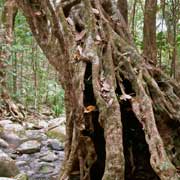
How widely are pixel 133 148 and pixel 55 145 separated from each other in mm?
2885

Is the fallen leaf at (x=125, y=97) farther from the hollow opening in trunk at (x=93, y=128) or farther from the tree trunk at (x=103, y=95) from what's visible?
the hollow opening in trunk at (x=93, y=128)

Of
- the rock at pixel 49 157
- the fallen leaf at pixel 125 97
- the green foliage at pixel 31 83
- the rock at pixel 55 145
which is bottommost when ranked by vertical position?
the rock at pixel 49 157

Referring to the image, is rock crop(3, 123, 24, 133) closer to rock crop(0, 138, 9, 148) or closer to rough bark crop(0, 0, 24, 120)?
rock crop(0, 138, 9, 148)

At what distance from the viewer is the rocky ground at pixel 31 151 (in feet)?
14.9

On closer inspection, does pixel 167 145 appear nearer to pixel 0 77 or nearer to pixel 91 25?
pixel 91 25

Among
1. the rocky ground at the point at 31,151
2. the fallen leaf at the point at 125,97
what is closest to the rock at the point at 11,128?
the rocky ground at the point at 31,151

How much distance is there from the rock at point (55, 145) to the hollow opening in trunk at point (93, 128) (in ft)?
8.35

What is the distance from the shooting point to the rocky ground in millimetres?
4527

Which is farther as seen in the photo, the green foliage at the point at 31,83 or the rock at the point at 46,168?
the green foliage at the point at 31,83

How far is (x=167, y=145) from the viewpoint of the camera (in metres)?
3.27

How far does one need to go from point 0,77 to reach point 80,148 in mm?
5857

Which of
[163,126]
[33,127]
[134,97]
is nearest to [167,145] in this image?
[163,126]

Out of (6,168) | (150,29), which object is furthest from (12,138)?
(150,29)

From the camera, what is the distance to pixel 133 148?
369 cm
